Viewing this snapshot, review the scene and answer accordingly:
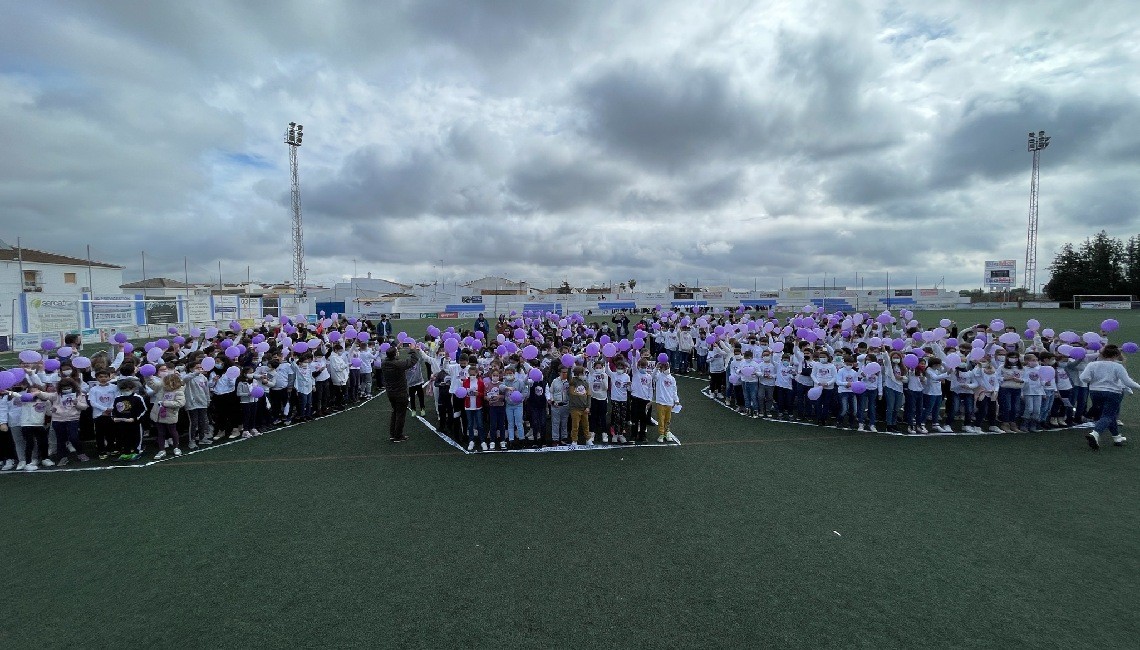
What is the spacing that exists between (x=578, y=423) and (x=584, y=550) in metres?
3.44

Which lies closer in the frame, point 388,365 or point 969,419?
point 388,365

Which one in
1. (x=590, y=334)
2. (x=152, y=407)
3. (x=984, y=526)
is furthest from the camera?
(x=590, y=334)

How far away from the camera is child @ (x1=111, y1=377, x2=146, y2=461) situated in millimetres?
7453

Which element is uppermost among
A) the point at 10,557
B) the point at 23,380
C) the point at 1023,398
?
the point at 23,380

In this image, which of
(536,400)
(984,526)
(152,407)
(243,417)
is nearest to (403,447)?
(536,400)

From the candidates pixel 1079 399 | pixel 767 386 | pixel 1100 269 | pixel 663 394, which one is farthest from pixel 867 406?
pixel 1100 269

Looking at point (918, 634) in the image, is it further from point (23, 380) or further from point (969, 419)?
point (23, 380)

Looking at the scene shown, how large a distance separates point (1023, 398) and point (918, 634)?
7513 millimetres

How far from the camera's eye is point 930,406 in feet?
29.0

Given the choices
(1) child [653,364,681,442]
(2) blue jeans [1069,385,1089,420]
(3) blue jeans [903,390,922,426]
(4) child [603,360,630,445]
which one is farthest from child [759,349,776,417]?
(2) blue jeans [1069,385,1089,420]

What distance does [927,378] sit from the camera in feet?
29.2

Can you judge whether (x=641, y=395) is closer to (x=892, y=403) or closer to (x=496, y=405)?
(x=496, y=405)

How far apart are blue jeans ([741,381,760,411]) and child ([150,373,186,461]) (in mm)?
9486

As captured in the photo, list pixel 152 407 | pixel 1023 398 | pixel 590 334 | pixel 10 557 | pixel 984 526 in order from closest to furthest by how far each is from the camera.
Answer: pixel 10 557
pixel 984 526
pixel 152 407
pixel 1023 398
pixel 590 334
